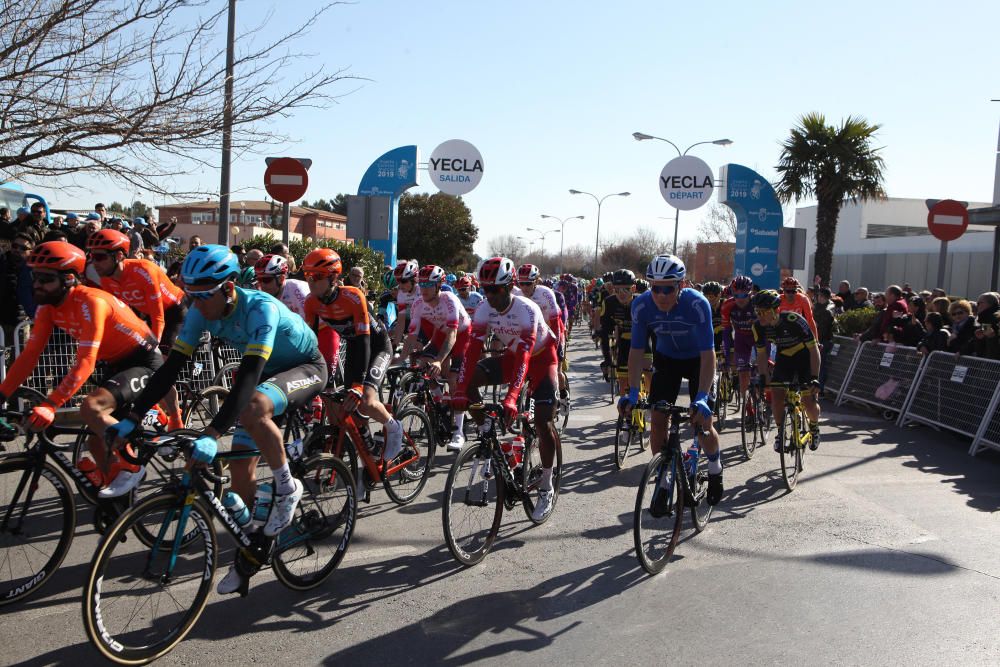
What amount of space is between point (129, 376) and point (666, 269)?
3807 millimetres

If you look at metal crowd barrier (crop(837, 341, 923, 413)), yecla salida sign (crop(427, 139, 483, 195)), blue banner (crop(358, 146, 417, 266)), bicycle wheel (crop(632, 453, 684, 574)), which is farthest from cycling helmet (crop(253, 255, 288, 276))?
yecla salida sign (crop(427, 139, 483, 195))

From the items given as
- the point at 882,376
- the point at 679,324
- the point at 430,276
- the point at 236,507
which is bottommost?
the point at 882,376

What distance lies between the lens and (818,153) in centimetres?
2839

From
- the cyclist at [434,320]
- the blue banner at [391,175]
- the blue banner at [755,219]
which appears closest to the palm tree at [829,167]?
the blue banner at [755,219]

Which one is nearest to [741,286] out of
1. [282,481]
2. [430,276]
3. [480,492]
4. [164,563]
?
[430,276]

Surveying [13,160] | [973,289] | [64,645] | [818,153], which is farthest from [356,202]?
[973,289]

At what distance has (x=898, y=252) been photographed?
5156 cm

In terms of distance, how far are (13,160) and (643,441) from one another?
7.20m

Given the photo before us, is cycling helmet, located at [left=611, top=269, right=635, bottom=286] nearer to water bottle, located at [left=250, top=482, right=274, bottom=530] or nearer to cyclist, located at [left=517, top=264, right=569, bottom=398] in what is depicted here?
cyclist, located at [left=517, top=264, right=569, bottom=398]

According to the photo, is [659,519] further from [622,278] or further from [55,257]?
[622,278]

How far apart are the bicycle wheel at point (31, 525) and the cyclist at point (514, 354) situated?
2.51 m

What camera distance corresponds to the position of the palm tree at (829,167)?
28016mm

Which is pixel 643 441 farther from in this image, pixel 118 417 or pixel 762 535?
pixel 118 417

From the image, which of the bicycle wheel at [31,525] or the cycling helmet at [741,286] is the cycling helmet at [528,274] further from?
the bicycle wheel at [31,525]
